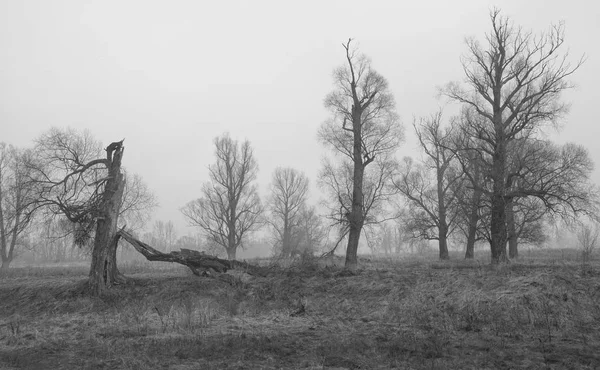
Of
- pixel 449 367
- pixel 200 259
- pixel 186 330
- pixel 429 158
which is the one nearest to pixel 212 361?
pixel 186 330

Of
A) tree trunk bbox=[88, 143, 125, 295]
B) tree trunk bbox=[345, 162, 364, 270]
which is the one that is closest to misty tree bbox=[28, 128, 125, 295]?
tree trunk bbox=[88, 143, 125, 295]

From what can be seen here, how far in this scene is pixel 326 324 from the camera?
10.1 meters

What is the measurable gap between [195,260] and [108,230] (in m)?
3.61

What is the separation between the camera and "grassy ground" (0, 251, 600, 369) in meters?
7.27

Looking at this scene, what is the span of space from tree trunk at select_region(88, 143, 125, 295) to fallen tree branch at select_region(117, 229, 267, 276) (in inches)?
23.2

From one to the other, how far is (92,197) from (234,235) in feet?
75.3

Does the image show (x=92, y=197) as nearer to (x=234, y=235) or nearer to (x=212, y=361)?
(x=212, y=361)

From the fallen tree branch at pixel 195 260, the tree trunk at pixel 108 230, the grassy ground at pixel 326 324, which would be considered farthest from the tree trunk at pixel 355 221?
the tree trunk at pixel 108 230

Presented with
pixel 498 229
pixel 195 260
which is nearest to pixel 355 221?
pixel 498 229

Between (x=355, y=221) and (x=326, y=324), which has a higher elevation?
(x=355, y=221)

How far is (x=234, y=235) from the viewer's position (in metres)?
39.2

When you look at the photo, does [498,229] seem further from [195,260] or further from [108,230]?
[108,230]

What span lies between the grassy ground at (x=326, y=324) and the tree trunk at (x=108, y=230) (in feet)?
2.80

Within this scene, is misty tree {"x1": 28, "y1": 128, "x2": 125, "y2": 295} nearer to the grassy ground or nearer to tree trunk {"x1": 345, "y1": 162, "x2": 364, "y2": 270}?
the grassy ground
